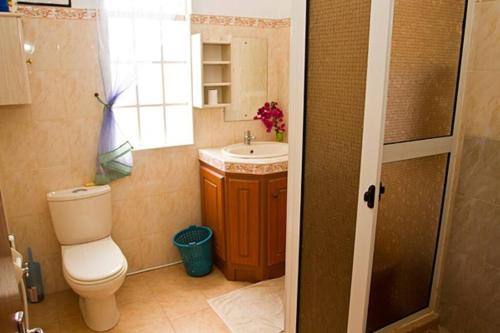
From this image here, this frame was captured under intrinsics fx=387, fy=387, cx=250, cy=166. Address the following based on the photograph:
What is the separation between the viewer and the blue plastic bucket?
300cm

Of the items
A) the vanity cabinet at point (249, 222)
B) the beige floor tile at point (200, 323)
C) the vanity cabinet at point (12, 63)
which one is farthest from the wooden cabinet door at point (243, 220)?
the vanity cabinet at point (12, 63)

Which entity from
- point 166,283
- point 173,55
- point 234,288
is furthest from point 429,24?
point 166,283

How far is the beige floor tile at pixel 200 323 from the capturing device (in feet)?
8.07

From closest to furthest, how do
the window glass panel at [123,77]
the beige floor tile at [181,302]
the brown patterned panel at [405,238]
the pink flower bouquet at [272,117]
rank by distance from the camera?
the brown patterned panel at [405,238]
the beige floor tile at [181,302]
the window glass panel at [123,77]
the pink flower bouquet at [272,117]

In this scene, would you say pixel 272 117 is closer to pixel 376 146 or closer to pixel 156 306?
pixel 156 306

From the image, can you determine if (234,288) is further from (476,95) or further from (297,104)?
(476,95)

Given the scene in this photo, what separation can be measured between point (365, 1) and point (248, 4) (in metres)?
1.93

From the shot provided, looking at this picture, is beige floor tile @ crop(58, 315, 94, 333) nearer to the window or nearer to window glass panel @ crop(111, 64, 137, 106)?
the window

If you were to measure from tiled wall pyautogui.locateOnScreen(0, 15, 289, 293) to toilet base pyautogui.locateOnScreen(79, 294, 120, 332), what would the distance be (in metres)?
0.57

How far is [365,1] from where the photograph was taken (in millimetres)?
1423

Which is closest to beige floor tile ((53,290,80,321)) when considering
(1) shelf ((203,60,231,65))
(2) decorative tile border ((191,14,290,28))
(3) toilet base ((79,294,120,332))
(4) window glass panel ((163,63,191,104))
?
(3) toilet base ((79,294,120,332))

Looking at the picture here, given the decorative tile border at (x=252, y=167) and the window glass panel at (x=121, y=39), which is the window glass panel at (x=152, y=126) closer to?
the window glass panel at (x=121, y=39)

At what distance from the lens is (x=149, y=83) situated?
305cm

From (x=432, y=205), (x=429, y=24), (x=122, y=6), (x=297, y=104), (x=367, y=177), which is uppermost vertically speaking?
(x=122, y=6)
